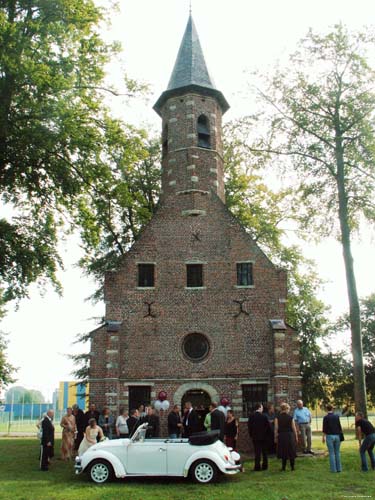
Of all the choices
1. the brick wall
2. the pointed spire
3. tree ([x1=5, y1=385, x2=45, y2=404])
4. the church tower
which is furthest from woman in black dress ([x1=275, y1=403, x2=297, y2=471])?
tree ([x1=5, y1=385, x2=45, y2=404])

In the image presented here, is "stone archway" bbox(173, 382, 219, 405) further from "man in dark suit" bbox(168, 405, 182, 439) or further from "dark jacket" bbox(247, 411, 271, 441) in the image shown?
"dark jacket" bbox(247, 411, 271, 441)

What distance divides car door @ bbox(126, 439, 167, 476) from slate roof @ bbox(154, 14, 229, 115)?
680 inches

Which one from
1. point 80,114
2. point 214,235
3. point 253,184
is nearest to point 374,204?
point 214,235

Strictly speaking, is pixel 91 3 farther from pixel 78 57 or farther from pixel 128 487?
pixel 128 487

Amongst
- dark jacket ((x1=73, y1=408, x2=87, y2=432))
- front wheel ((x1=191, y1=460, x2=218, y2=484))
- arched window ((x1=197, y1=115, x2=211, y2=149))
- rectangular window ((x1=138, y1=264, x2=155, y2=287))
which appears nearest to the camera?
front wheel ((x1=191, y1=460, x2=218, y2=484))

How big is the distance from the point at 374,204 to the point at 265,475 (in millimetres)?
13612

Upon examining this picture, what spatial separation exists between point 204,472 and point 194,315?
31.5ft

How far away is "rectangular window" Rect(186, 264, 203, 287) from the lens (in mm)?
20797

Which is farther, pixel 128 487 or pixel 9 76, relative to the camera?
pixel 9 76

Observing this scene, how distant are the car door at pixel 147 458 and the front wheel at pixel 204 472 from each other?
64 centimetres

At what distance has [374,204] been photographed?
2173 cm

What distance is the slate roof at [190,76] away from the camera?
23.8 meters

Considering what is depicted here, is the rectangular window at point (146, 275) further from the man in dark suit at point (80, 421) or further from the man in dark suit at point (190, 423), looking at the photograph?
the man in dark suit at point (190, 423)

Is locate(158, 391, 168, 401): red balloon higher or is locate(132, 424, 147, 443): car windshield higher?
locate(158, 391, 168, 401): red balloon
